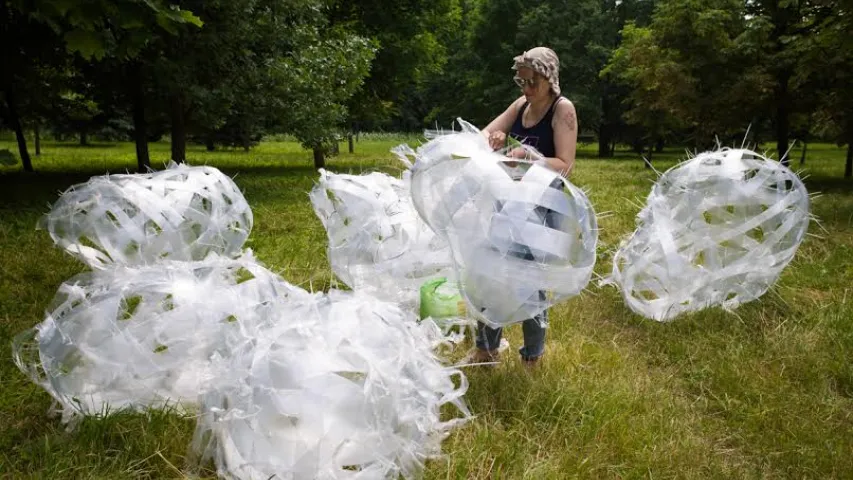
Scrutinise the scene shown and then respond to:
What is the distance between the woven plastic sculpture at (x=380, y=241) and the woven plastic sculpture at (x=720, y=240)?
147cm

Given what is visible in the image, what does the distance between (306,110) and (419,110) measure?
1580 inches

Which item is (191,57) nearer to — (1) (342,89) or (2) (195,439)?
(1) (342,89)

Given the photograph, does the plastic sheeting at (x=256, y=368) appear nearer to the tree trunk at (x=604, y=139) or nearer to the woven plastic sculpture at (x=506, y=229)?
the woven plastic sculpture at (x=506, y=229)

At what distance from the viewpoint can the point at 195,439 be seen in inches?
100

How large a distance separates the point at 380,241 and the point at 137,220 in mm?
1708

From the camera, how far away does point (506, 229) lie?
298 cm

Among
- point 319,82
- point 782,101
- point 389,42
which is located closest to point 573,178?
point 782,101

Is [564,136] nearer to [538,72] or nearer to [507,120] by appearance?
[538,72]

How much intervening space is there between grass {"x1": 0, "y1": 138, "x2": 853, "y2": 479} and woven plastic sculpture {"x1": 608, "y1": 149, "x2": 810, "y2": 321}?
0.17 meters

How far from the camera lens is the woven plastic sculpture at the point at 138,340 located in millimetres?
2754

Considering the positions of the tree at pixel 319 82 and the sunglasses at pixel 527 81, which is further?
the tree at pixel 319 82

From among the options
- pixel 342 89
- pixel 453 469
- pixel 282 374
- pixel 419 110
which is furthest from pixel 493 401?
pixel 419 110

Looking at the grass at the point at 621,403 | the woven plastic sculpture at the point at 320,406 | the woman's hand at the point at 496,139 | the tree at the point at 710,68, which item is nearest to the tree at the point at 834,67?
the tree at the point at 710,68

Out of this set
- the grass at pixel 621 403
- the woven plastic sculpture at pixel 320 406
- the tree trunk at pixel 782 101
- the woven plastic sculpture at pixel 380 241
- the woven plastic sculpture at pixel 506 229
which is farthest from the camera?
the tree trunk at pixel 782 101
